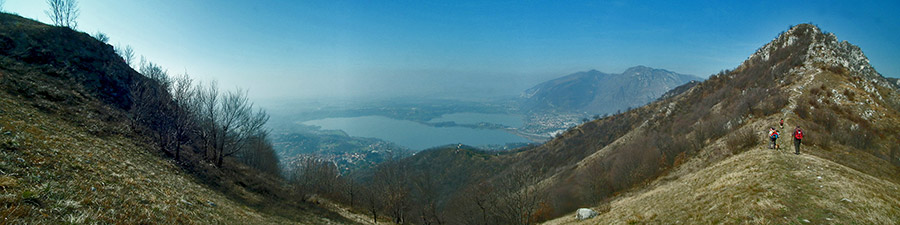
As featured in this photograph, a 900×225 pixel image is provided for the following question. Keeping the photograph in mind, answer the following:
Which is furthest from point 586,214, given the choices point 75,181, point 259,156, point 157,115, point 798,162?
point 259,156

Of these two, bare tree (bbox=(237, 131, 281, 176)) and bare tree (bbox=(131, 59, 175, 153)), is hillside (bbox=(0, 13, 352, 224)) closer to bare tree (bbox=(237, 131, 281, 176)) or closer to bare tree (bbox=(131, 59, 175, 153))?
bare tree (bbox=(131, 59, 175, 153))

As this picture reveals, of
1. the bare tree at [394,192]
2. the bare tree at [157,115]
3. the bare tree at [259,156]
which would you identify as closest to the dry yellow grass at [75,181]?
the bare tree at [157,115]

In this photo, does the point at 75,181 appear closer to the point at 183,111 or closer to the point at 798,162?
the point at 183,111

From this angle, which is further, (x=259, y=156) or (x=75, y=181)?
(x=259, y=156)

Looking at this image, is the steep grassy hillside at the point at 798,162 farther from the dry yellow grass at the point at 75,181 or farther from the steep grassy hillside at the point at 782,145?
the dry yellow grass at the point at 75,181

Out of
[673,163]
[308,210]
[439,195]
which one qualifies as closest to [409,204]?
[308,210]

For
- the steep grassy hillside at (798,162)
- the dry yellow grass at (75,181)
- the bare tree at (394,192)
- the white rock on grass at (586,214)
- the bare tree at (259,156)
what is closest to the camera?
the dry yellow grass at (75,181)

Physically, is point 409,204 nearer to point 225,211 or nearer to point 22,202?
point 225,211
